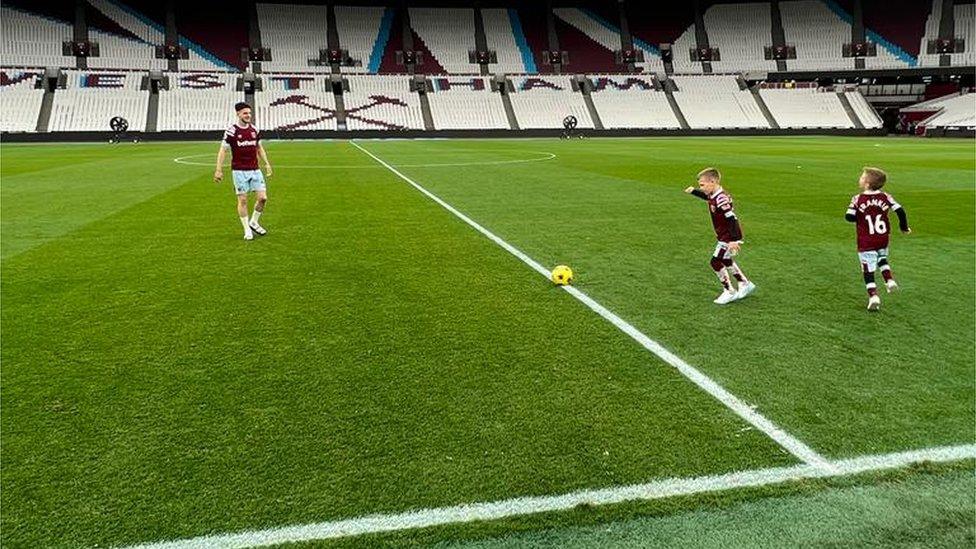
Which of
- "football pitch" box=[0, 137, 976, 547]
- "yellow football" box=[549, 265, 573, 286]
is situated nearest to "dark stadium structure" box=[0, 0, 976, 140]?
"football pitch" box=[0, 137, 976, 547]

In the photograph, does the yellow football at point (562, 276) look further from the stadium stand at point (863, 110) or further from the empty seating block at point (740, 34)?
the empty seating block at point (740, 34)

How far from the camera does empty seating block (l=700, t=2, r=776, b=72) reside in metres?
70.4

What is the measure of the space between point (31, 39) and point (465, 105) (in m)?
37.7

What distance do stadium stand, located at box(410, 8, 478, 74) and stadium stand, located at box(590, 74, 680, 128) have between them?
43.1 ft

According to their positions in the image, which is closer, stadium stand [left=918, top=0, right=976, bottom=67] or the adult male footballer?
the adult male footballer

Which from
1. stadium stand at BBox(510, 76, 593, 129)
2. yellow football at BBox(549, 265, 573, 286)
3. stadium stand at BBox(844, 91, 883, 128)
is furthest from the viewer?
stadium stand at BBox(844, 91, 883, 128)

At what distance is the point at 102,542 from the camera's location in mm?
3430

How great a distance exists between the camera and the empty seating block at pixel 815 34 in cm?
6825

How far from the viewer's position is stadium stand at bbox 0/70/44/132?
2003 inches

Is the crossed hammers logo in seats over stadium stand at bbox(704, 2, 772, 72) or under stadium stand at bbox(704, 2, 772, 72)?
under

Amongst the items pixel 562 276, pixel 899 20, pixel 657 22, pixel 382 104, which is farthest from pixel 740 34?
pixel 562 276

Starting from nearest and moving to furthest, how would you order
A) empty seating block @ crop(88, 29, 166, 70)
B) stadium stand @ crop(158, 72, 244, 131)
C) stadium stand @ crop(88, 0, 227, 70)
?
stadium stand @ crop(158, 72, 244, 131), empty seating block @ crop(88, 29, 166, 70), stadium stand @ crop(88, 0, 227, 70)

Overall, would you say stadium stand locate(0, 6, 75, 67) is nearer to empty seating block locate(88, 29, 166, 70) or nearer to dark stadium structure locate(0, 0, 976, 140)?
dark stadium structure locate(0, 0, 976, 140)

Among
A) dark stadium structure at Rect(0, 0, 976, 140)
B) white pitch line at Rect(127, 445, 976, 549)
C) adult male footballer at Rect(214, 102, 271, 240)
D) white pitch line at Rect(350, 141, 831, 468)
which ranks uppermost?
dark stadium structure at Rect(0, 0, 976, 140)
